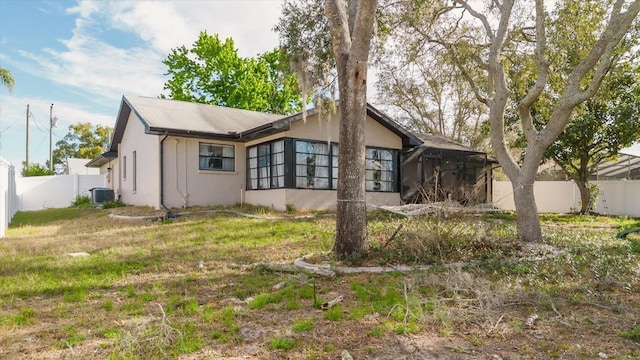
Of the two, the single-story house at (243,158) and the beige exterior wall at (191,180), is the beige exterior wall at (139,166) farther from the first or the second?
the beige exterior wall at (191,180)

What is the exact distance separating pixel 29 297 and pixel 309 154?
9441mm

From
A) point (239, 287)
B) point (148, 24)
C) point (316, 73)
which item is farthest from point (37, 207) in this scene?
point (239, 287)

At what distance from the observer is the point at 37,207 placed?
74.2 feet

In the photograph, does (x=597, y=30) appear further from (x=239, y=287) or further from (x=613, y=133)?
(x=239, y=287)

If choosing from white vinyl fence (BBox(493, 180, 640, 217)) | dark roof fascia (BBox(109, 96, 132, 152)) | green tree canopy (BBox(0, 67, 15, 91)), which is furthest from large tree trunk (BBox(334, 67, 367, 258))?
green tree canopy (BBox(0, 67, 15, 91))

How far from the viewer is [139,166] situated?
1554cm

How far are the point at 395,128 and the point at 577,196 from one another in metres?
11.2

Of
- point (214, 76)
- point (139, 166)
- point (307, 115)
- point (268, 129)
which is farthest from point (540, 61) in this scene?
point (214, 76)

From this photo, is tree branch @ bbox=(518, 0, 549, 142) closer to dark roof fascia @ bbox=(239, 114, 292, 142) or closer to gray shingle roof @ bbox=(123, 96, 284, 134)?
dark roof fascia @ bbox=(239, 114, 292, 142)

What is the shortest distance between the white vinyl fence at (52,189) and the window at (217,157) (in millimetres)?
12391

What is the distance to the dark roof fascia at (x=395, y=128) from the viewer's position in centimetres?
1462

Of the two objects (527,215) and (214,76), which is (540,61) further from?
(214,76)

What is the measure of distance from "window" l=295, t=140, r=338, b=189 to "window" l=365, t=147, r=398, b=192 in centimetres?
158

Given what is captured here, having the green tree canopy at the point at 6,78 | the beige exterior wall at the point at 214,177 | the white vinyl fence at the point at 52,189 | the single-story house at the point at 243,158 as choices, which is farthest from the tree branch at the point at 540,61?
the white vinyl fence at the point at 52,189
